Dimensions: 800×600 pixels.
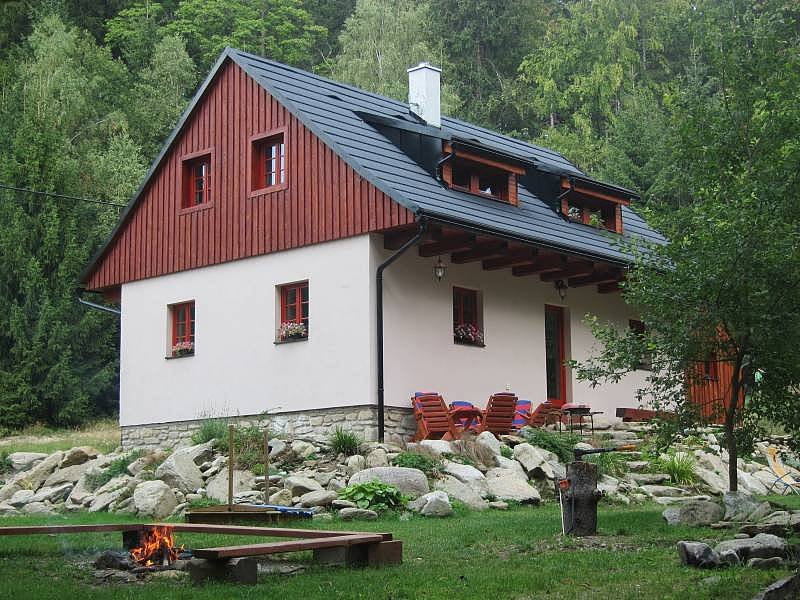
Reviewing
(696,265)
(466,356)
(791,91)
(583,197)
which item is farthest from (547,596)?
(583,197)

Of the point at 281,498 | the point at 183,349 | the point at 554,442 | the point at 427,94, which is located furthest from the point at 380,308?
the point at 427,94

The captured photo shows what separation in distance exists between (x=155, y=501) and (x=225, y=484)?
3.78ft

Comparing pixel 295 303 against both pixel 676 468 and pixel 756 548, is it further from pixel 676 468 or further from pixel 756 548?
pixel 756 548

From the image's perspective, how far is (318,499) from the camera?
45.8ft

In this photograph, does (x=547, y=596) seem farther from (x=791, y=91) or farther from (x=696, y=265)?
(x=791, y=91)

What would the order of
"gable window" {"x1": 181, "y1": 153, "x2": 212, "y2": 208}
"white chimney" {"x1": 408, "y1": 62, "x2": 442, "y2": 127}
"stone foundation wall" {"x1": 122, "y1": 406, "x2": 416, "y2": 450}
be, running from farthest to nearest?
"white chimney" {"x1": 408, "y1": 62, "x2": 442, "y2": 127}
"gable window" {"x1": 181, "y1": 153, "x2": 212, "y2": 208}
"stone foundation wall" {"x1": 122, "y1": 406, "x2": 416, "y2": 450}

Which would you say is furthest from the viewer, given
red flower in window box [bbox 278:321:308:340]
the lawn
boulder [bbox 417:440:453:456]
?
red flower in window box [bbox 278:321:308:340]

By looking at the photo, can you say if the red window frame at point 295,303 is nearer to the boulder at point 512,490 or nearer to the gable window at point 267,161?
the gable window at point 267,161

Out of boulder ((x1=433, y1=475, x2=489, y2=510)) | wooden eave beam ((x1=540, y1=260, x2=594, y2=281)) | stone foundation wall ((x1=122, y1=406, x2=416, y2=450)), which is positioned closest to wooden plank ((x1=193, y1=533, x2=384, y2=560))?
boulder ((x1=433, y1=475, x2=489, y2=510))

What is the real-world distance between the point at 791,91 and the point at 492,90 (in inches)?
1598

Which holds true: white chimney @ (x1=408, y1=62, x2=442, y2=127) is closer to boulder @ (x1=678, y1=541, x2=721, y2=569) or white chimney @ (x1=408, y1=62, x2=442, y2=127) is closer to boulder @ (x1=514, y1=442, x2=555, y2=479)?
boulder @ (x1=514, y1=442, x2=555, y2=479)

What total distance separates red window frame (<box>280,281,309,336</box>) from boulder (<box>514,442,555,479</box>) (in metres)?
4.30

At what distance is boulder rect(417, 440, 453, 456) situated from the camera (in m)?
16.2

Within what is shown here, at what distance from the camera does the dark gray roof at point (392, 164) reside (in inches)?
710
